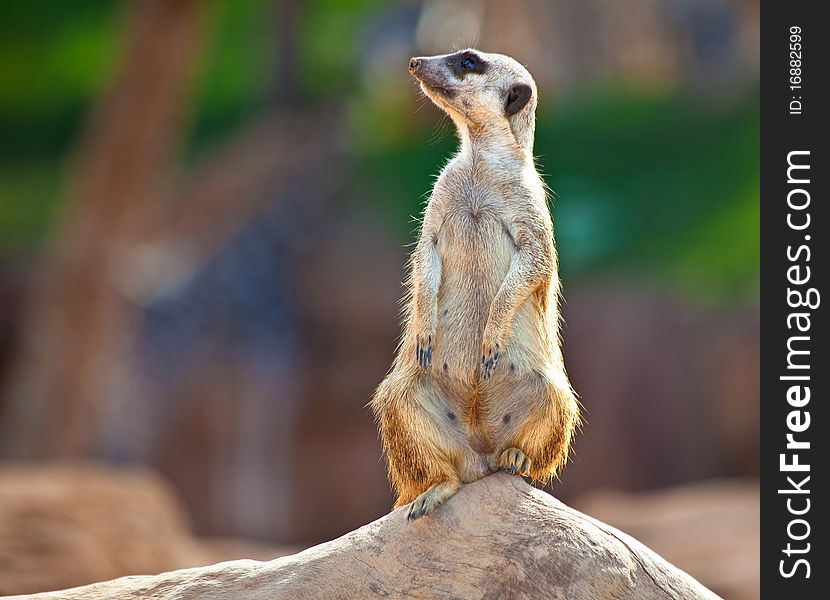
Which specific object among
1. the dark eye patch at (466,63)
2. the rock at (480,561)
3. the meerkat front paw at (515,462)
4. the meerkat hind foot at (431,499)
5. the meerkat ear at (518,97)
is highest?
the dark eye patch at (466,63)

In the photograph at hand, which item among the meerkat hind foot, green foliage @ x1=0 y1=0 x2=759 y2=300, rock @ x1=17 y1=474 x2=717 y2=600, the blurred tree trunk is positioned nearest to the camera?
rock @ x1=17 y1=474 x2=717 y2=600

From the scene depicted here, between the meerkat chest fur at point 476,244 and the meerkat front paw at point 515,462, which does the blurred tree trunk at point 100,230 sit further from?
the meerkat front paw at point 515,462

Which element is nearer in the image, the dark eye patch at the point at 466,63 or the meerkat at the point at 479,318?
the meerkat at the point at 479,318

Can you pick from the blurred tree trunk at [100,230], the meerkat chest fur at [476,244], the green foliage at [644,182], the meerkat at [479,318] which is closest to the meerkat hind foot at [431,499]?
the meerkat at [479,318]

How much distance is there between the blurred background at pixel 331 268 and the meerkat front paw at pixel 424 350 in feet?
15.1

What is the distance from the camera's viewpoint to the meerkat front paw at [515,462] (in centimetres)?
338

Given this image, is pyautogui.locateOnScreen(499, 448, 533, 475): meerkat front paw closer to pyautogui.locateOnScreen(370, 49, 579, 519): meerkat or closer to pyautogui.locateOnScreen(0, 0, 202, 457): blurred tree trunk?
pyautogui.locateOnScreen(370, 49, 579, 519): meerkat

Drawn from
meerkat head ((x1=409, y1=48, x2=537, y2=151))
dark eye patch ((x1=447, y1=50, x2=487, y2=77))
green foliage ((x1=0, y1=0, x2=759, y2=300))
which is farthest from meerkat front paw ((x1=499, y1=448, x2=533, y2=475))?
green foliage ((x1=0, y1=0, x2=759, y2=300))

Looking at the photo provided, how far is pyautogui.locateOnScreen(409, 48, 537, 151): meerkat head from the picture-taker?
11.4 feet

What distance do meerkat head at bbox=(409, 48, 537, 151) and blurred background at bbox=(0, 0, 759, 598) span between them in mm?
4678

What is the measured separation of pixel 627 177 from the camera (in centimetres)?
1490

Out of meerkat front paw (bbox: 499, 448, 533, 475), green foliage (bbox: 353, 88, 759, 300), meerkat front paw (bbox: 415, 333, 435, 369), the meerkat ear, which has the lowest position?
meerkat front paw (bbox: 499, 448, 533, 475)

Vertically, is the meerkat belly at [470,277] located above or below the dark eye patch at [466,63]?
below

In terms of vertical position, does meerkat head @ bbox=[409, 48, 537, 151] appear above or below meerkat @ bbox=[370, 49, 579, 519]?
above
